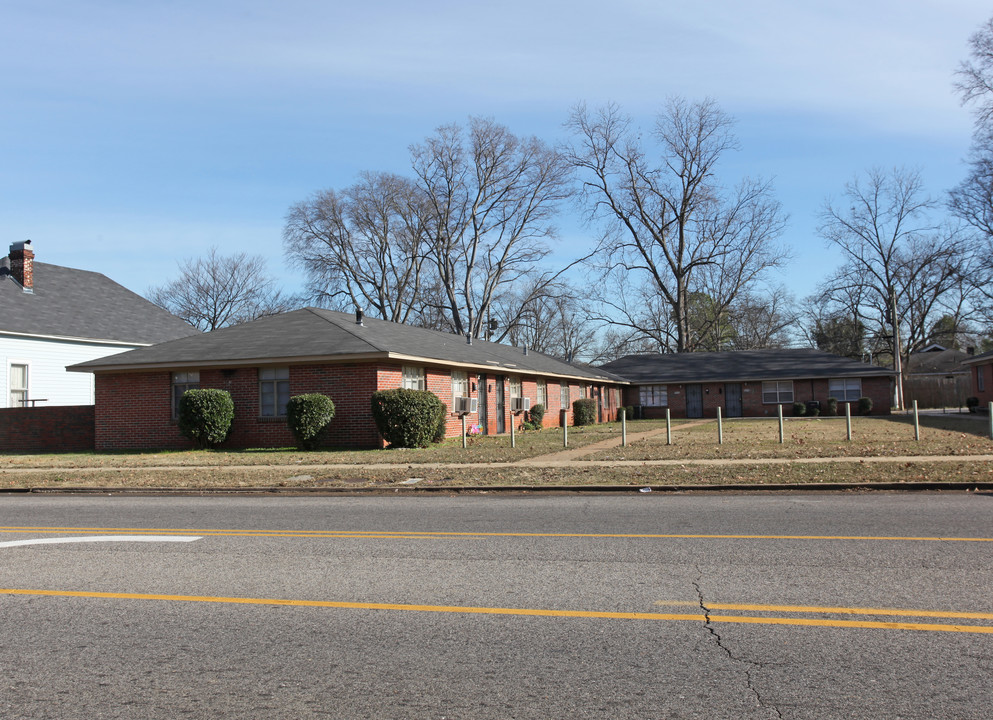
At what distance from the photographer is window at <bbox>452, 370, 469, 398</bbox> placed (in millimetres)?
26688

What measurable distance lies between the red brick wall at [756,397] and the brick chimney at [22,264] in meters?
32.9

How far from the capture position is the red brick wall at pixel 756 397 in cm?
4594

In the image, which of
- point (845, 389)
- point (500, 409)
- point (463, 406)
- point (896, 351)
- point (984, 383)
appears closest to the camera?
point (463, 406)

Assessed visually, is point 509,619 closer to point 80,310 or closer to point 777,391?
point 80,310

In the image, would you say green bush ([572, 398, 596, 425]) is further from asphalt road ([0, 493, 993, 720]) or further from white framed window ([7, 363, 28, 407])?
asphalt road ([0, 493, 993, 720])

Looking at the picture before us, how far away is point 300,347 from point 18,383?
527 inches

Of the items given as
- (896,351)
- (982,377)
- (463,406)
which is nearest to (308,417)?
(463,406)

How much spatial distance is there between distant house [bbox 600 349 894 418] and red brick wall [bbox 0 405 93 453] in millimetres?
31853

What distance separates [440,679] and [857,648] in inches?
95.2

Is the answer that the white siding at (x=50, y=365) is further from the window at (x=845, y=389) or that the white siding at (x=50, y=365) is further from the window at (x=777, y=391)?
the window at (x=845, y=389)

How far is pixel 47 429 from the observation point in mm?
25531

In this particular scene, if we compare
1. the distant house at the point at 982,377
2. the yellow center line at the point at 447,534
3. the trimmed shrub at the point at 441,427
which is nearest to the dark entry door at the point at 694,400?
the distant house at the point at 982,377

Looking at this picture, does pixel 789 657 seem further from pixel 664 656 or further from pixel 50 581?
pixel 50 581

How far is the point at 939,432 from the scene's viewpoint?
81.6 feet
